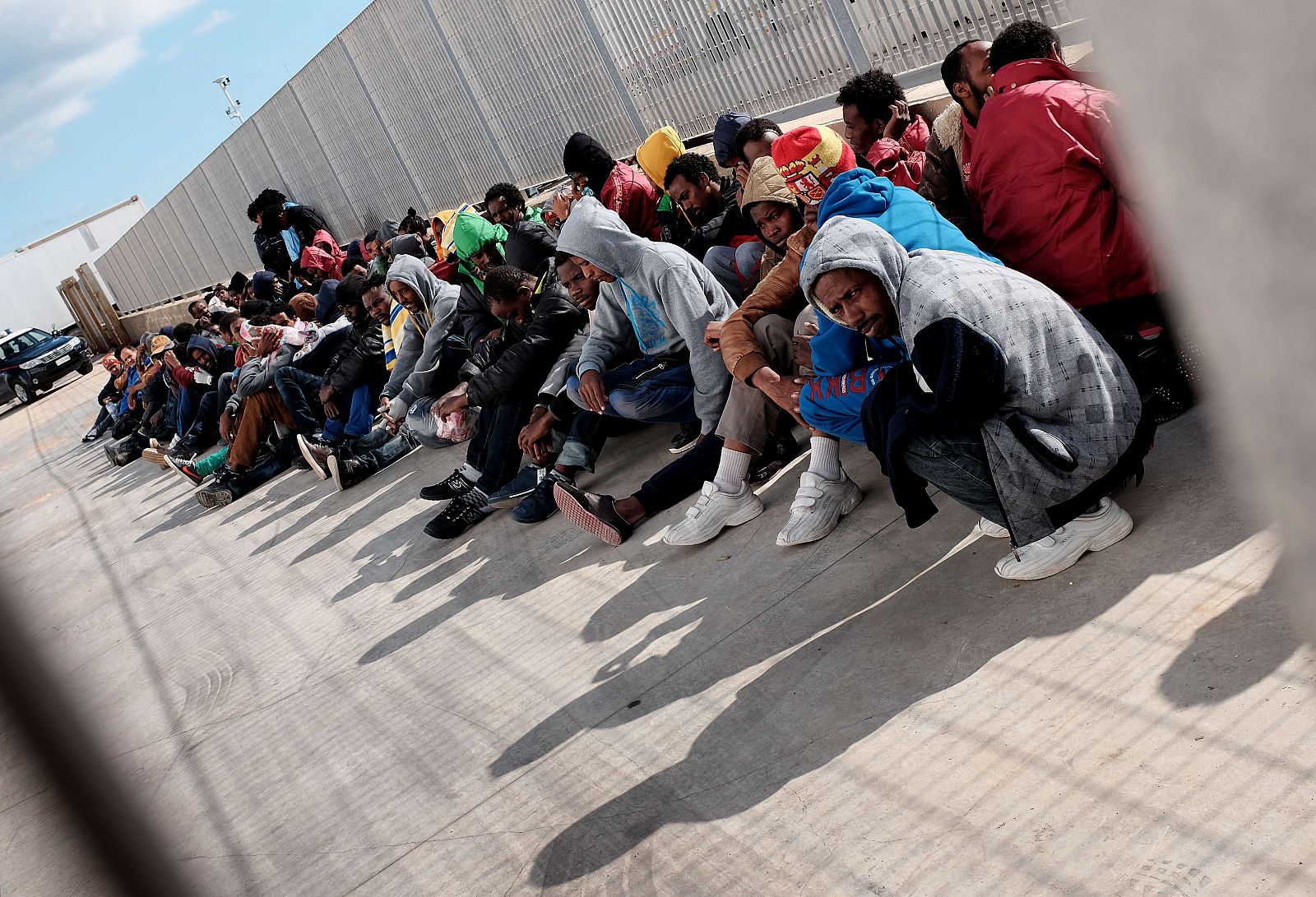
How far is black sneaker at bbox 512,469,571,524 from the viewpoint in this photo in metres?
5.21

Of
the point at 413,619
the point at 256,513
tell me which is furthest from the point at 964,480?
the point at 256,513

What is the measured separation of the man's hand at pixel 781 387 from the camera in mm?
3770

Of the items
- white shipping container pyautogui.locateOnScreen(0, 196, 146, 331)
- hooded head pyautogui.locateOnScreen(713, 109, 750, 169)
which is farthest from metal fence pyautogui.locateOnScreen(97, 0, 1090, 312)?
white shipping container pyautogui.locateOnScreen(0, 196, 146, 331)

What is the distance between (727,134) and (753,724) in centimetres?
404

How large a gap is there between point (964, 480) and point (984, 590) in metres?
0.31

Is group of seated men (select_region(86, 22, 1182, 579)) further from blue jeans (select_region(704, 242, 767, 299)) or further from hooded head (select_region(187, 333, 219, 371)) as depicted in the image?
hooded head (select_region(187, 333, 219, 371))

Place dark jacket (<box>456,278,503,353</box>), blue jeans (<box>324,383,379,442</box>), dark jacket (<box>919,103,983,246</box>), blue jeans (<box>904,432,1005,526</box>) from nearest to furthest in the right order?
blue jeans (<box>904,432,1005,526</box>)
dark jacket (<box>919,103,983,246</box>)
dark jacket (<box>456,278,503,353</box>)
blue jeans (<box>324,383,379,442</box>)

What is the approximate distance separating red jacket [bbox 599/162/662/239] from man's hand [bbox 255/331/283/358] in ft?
12.8

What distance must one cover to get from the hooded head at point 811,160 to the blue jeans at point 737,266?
872 millimetres

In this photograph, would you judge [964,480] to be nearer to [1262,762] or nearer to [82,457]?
[1262,762]

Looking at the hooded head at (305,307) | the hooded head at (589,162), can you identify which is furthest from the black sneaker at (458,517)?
the hooded head at (305,307)

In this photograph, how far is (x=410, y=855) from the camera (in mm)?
2873

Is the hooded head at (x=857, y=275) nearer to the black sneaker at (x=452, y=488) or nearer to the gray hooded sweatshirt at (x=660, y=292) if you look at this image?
the gray hooded sweatshirt at (x=660, y=292)

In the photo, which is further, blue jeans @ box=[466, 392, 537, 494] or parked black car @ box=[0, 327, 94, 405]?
parked black car @ box=[0, 327, 94, 405]
